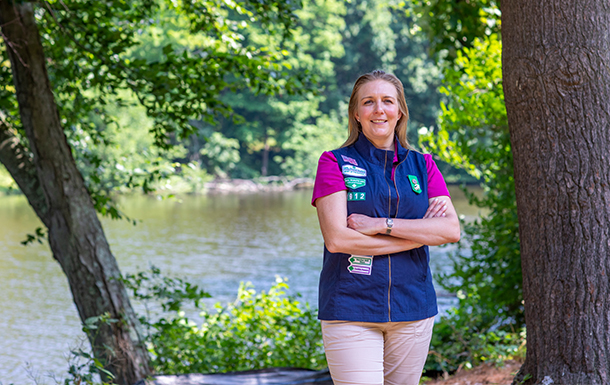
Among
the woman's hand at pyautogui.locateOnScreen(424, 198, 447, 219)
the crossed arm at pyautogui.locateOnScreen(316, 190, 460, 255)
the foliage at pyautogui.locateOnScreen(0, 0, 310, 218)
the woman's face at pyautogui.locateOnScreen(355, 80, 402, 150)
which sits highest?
the foliage at pyautogui.locateOnScreen(0, 0, 310, 218)

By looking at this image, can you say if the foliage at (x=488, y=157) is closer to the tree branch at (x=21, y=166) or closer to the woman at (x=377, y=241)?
the woman at (x=377, y=241)

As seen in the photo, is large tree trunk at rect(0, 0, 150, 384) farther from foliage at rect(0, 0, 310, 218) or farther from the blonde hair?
the blonde hair

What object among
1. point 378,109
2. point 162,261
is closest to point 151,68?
point 378,109

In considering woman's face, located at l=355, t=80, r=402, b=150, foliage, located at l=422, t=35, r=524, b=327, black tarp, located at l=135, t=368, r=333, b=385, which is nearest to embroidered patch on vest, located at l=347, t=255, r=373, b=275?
woman's face, located at l=355, t=80, r=402, b=150

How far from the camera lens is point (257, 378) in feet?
14.2

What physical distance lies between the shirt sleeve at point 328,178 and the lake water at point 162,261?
81.3 inches

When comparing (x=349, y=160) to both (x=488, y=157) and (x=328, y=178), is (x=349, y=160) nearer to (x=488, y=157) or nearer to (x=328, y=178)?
(x=328, y=178)

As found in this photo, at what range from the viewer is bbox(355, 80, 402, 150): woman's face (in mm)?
2447

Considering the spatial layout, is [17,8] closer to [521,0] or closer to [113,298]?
[113,298]

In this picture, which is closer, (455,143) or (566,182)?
(566,182)

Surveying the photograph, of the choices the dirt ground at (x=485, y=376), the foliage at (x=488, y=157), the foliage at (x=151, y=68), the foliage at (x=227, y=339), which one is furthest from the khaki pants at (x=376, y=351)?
the foliage at (x=151, y=68)

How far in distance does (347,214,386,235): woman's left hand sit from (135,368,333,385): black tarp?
2.18 meters

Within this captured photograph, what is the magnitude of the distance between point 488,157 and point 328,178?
320 centimetres

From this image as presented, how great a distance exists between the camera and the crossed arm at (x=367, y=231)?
90.4 inches
